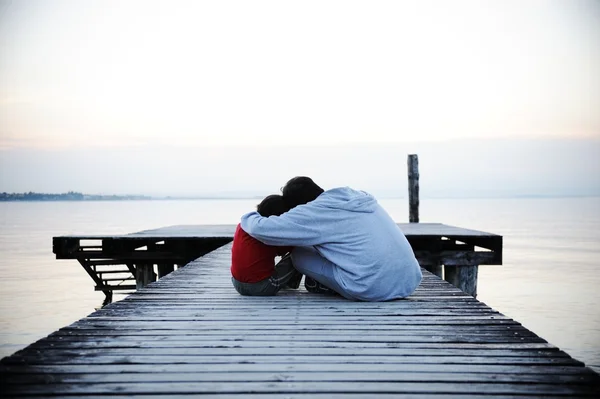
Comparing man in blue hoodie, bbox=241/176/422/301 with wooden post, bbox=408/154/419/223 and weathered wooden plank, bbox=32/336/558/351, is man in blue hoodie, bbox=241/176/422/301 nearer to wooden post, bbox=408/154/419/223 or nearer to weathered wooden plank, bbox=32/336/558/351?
weathered wooden plank, bbox=32/336/558/351

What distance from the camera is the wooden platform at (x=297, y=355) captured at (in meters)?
2.63

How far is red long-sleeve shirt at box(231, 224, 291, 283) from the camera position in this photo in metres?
4.91

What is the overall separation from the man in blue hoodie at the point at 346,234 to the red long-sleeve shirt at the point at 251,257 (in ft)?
0.99

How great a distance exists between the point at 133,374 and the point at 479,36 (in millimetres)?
26950

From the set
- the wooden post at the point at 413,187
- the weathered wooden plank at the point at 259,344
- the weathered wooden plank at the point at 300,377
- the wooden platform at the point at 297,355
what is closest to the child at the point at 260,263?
the wooden platform at the point at 297,355

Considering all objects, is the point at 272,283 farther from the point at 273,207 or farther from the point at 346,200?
the point at 346,200

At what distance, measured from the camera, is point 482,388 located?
8.61ft

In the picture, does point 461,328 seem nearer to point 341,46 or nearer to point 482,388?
point 482,388

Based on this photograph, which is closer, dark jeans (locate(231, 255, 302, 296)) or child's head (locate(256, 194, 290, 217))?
child's head (locate(256, 194, 290, 217))

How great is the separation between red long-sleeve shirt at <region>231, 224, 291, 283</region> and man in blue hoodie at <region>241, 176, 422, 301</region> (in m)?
0.30

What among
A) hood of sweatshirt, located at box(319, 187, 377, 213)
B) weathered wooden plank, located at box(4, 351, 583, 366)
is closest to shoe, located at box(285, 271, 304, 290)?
hood of sweatshirt, located at box(319, 187, 377, 213)

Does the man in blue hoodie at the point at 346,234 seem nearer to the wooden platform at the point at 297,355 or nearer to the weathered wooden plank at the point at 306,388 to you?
the wooden platform at the point at 297,355

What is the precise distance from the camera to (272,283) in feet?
17.0

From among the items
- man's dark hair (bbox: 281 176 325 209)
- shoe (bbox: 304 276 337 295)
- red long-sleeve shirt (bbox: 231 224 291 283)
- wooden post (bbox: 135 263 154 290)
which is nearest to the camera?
man's dark hair (bbox: 281 176 325 209)
